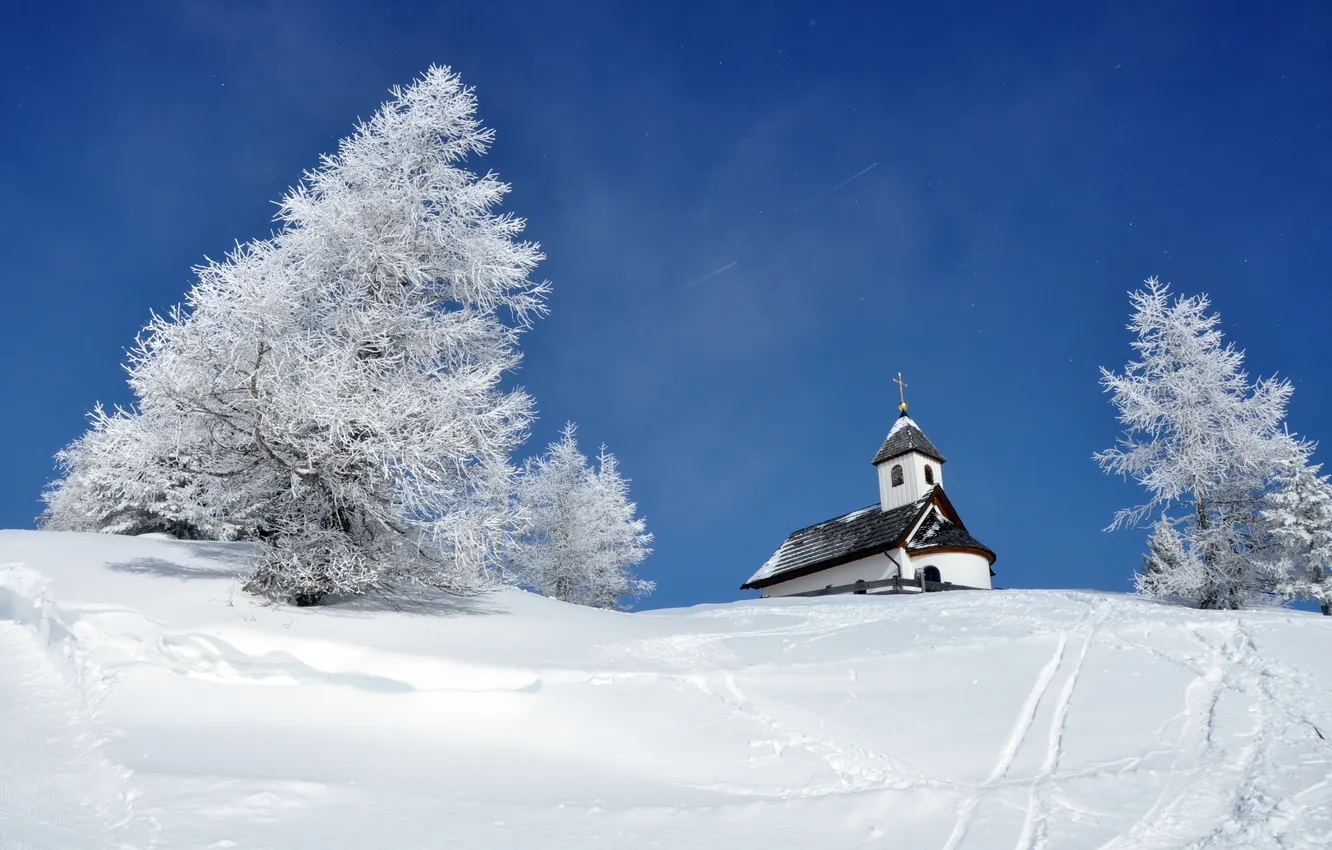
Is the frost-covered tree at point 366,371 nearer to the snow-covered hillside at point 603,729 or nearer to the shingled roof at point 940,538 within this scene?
the snow-covered hillside at point 603,729

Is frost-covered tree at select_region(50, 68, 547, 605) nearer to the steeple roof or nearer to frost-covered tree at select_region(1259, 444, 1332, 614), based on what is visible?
frost-covered tree at select_region(1259, 444, 1332, 614)

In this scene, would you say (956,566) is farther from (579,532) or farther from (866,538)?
(579,532)

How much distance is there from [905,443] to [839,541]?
526cm

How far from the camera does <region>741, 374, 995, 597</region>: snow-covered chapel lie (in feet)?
107

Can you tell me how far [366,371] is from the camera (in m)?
12.7

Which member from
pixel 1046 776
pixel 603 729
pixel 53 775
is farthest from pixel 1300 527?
pixel 53 775

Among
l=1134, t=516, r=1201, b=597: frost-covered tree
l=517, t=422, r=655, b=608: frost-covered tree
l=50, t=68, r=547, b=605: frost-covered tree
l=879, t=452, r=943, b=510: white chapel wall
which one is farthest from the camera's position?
l=879, t=452, r=943, b=510: white chapel wall

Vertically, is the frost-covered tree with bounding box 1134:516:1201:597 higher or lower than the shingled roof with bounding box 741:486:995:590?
lower

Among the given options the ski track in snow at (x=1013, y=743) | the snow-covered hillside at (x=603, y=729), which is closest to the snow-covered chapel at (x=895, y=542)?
the ski track in snow at (x=1013, y=743)

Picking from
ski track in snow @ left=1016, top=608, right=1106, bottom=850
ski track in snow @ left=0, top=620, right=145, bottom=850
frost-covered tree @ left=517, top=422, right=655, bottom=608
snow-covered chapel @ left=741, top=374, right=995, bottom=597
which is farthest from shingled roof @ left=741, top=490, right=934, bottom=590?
ski track in snow @ left=0, top=620, right=145, bottom=850

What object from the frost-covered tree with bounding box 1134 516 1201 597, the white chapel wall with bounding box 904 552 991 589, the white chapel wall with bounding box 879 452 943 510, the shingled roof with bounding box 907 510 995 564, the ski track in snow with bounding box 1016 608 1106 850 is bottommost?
the ski track in snow with bounding box 1016 608 1106 850

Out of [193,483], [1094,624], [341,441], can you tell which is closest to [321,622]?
[341,441]

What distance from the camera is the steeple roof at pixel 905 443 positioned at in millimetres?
36438

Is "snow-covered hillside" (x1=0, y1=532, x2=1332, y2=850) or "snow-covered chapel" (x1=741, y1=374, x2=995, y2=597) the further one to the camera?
"snow-covered chapel" (x1=741, y1=374, x2=995, y2=597)
